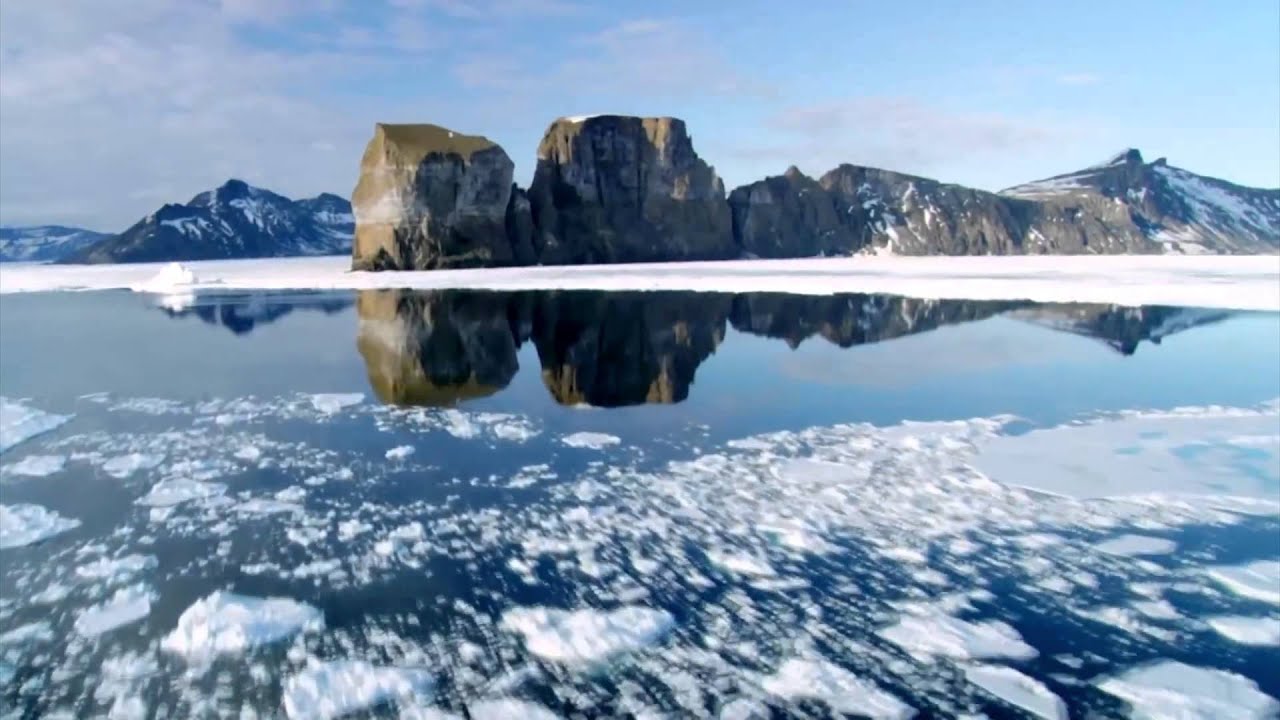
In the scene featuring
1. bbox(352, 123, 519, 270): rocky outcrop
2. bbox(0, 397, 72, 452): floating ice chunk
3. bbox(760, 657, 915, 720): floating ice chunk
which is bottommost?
bbox(760, 657, 915, 720): floating ice chunk

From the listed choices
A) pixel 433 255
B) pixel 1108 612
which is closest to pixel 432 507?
pixel 1108 612

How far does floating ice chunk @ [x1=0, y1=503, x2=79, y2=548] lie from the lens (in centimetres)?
600

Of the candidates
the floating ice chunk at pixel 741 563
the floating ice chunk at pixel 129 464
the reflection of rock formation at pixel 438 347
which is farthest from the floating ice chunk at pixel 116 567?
the reflection of rock formation at pixel 438 347

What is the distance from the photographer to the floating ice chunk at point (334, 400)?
35.3 feet

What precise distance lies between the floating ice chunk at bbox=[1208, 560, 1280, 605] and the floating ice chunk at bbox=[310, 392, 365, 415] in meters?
9.51

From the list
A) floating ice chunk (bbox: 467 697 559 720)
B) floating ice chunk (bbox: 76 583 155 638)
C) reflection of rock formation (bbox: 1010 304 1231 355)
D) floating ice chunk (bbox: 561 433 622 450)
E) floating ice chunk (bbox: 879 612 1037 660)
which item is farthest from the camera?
reflection of rock formation (bbox: 1010 304 1231 355)

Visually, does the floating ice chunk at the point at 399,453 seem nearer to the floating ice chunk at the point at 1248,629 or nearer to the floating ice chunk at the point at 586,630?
the floating ice chunk at the point at 586,630

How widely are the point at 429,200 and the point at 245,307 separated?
36878 mm

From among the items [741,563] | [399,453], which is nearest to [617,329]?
[399,453]

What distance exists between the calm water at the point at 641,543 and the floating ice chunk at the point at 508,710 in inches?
0.6

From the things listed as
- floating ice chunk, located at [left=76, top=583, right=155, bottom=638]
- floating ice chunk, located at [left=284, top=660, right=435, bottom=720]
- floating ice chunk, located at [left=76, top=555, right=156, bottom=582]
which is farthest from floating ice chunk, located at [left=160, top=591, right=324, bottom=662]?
floating ice chunk, located at [left=76, top=555, right=156, bottom=582]

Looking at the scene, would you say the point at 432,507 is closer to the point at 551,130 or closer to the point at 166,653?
the point at 166,653

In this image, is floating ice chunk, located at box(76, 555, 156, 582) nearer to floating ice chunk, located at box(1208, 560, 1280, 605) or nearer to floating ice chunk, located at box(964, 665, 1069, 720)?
floating ice chunk, located at box(964, 665, 1069, 720)

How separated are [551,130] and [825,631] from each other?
9010 cm
